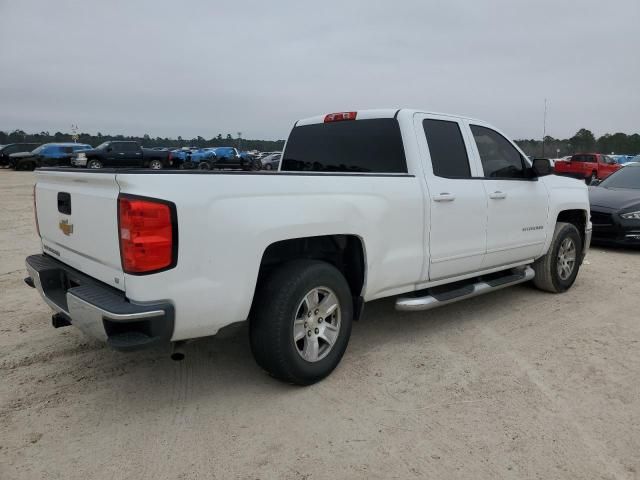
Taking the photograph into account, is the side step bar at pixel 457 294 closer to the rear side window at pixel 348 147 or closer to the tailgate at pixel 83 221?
the rear side window at pixel 348 147

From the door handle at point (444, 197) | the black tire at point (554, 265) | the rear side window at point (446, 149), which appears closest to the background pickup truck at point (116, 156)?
the black tire at point (554, 265)

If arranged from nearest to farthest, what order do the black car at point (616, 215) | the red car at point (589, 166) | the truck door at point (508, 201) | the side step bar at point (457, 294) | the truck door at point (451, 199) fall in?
1. the side step bar at point (457, 294)
2. the truck door at point (451, 199)
3. the truck door at point (508, 201)
4. the black car at point (616, 215)
5. the red car at point (589, 166)

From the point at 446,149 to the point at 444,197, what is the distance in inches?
21.1

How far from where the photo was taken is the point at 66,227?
3.36 m

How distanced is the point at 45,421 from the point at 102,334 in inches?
31.5

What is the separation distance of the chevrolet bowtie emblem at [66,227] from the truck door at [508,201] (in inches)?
136

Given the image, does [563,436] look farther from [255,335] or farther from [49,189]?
[49,189]

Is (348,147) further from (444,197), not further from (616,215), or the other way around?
(616,215)

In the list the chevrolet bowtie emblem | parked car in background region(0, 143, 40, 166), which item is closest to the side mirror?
the chevrolet bowtie emblem

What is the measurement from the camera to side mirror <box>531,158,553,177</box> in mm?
5090

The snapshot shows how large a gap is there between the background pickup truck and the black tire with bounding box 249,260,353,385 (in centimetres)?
2467

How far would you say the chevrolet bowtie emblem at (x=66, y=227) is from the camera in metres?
3.30

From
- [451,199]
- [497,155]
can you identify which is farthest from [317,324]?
[497,155]

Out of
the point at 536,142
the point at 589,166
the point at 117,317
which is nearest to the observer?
the point at 117,317
